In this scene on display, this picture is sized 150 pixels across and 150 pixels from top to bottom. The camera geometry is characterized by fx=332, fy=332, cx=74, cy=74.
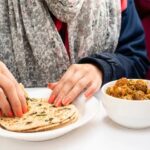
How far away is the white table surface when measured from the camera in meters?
0.68

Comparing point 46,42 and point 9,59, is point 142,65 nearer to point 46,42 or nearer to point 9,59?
point 46,42

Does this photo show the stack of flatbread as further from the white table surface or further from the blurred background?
the blurred background

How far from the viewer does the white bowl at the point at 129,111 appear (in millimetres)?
712

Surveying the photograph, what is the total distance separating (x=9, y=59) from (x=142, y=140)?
0.62 m

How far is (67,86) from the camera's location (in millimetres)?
880

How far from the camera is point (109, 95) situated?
76 cm

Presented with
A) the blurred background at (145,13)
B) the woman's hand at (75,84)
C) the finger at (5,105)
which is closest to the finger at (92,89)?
the woman's hand at (75,84)

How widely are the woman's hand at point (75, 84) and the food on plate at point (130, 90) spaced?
11 centimetres

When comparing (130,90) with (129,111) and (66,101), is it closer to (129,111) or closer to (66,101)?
(129,111)

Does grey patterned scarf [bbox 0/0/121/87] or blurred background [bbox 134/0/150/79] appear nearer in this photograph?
grey patterned scarf [bbox 0/0/121/87]

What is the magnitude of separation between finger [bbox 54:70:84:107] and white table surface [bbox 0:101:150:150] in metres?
0.11

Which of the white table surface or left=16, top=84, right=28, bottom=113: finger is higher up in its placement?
left=16, top=84, right=28, bottom=113: finger

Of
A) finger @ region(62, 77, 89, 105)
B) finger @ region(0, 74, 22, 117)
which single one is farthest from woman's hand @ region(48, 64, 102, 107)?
finger @ region(0, 74, 22, 117)

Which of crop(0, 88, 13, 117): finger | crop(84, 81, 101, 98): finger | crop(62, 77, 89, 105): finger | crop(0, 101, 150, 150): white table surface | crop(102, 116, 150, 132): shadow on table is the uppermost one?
crop(0, 88, 13, 117): finger
